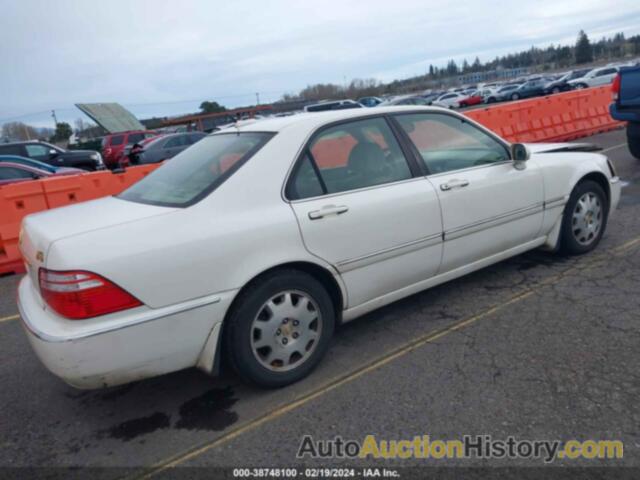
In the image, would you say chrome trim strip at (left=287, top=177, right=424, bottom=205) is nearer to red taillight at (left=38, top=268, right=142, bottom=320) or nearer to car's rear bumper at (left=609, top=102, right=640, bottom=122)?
red taillight at (left=38, top=268, right=142, bottom=320)

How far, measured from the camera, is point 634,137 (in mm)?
8328

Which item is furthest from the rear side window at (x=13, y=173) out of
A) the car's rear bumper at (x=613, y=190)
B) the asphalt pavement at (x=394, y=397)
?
the car's rear bumper at (x=613, y=190)

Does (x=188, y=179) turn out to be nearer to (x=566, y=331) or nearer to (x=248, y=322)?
(x=248, y=322)

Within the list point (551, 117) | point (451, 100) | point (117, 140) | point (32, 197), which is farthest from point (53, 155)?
point (451, 100)

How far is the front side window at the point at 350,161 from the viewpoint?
3.08 metres

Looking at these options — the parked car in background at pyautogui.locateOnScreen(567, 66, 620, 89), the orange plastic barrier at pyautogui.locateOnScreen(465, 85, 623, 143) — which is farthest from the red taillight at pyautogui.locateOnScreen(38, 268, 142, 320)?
the parked car in background at pyautogui.locateOnScreen(567, 66, 620, 89)

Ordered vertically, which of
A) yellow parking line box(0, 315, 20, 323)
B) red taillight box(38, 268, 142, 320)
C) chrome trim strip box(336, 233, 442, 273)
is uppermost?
red taillight box(38, 268, 142, 320)

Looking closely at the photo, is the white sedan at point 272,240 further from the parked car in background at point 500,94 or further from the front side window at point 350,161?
the parked car in background at point 500,94

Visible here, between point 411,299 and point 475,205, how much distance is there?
95 centimetres

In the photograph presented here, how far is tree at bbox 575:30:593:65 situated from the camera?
9588 centimetres

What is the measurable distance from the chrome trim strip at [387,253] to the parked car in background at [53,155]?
15877 millimetres

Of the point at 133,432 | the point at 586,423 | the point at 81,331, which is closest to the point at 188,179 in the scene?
the point at 81,331

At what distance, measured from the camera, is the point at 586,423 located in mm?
2424

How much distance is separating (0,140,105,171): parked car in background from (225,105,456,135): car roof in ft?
49.2
